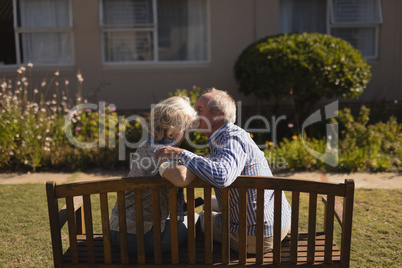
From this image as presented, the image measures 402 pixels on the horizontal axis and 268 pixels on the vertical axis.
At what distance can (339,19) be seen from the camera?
9.76 meters

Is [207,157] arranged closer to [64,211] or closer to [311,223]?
→ [311,223]

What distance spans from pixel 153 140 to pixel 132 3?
7.34 meters

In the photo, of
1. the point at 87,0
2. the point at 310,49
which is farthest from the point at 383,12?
the point at 87,0

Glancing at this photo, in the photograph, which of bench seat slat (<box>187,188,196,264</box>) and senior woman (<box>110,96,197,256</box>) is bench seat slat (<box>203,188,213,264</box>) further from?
senior woman (<box>110,96,197,256</box>)

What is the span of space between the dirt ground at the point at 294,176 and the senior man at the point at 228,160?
137 inches

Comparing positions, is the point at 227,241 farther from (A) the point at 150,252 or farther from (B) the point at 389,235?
(B) the point at 389,235

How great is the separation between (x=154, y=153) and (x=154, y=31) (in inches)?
288

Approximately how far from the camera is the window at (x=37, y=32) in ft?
30.3

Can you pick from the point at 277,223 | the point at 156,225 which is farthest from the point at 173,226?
the point at 277,223

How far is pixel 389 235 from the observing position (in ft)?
13.4

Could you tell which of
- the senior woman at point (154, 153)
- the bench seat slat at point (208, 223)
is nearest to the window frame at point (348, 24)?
the senior woman at point (154, 153)

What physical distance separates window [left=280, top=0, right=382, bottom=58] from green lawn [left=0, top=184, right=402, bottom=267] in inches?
211

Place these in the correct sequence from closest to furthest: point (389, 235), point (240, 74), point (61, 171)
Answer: point (389, 235), point (61, 171), point (240, 74)

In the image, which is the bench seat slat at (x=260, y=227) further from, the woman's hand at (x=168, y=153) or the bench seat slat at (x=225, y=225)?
the woman's hand at (x=168, y=153)
